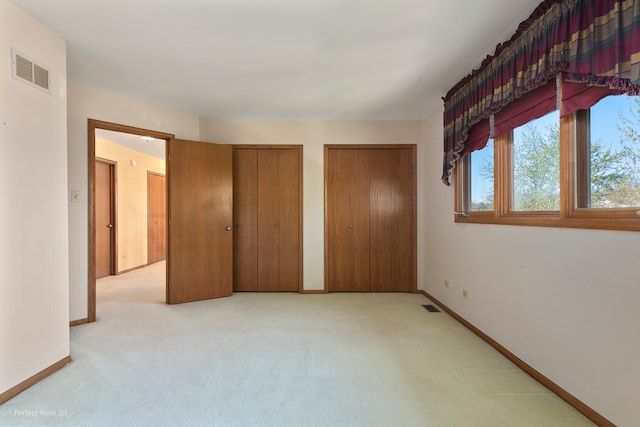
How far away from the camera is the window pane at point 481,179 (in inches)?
93.2

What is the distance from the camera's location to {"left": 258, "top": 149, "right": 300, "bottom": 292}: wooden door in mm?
3635

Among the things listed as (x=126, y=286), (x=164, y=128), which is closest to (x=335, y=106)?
(x=164, y=128)

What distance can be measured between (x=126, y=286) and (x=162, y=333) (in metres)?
2.09

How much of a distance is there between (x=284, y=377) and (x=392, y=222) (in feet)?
8.07

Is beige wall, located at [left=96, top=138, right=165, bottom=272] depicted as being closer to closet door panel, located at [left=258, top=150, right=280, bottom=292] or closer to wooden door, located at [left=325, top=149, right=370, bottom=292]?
closet door panel, located at [left=258, top=150, right=280, bottom=292]

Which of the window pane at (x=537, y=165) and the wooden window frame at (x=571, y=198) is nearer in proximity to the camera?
the wooden window frame at (x=571, y=198)

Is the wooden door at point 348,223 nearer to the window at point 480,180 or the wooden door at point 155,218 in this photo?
the window at point 480,180

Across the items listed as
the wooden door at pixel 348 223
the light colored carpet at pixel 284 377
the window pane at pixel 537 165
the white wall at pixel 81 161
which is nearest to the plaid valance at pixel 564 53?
the window pane at pixel 537 165

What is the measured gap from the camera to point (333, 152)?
143 inches

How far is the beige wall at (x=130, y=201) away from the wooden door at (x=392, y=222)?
4499mm

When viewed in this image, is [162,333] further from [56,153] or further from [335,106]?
[335,106]

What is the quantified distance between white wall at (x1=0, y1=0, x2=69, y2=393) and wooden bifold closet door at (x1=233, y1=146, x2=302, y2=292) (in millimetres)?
1902

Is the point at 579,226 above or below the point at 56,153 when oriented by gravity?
below

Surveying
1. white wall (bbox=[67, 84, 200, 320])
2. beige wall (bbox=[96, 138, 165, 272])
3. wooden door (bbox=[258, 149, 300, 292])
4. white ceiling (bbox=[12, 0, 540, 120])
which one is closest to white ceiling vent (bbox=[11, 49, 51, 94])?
white ceiling (bbox=[12, 0, 540, 120])
